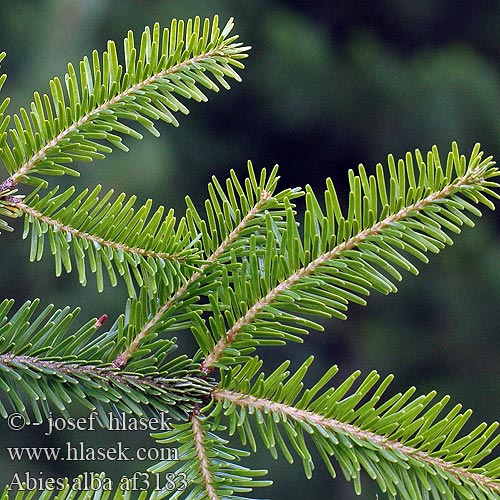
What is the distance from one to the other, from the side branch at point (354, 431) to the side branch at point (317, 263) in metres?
0.02

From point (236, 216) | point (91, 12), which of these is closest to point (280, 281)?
point (236, 216)

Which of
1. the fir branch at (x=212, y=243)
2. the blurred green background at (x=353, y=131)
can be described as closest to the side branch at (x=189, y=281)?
the fir branch at (x=212, y=243)

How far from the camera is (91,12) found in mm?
2797

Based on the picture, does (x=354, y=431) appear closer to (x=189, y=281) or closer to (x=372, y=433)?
(x=372, y=433)

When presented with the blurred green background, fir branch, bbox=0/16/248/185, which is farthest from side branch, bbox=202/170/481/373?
the blurred green background

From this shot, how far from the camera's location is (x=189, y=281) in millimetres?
455

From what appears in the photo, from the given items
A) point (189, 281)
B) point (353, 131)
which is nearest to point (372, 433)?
point (189, 281)

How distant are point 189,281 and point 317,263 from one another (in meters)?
0.08

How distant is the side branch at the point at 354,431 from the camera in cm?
42

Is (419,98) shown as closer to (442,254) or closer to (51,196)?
(442,254)

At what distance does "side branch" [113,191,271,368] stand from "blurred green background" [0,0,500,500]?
2464 millimetres

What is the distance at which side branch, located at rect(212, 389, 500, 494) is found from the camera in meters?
0.42

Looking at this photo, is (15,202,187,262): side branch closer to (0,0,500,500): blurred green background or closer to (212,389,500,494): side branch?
(212,389,500,494): side branch

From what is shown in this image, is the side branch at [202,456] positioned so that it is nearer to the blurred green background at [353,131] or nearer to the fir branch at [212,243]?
the fir branch at [212,243]
